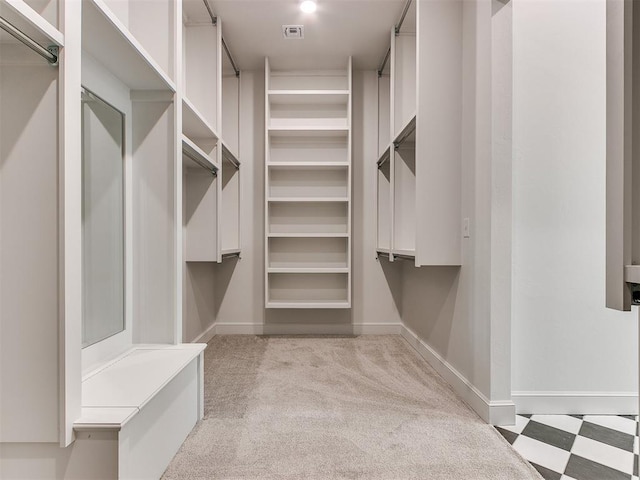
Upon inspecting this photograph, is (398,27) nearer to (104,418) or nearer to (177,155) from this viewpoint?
(177,155)

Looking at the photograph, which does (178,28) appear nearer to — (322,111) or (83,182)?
(83,182)

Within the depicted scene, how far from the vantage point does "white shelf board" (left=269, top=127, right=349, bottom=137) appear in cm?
337

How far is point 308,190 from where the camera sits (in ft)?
11.9

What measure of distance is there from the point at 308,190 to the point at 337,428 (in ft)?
7.77

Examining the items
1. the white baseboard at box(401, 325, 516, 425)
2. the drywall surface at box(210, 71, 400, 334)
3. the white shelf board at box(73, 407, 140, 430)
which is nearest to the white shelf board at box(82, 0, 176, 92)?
the white shelf board at box(73, 407, 140, 430)

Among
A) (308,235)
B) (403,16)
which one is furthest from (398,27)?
(308,235)

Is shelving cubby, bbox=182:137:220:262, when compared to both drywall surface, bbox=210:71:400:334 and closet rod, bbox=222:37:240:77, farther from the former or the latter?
closet rod, bbox=222:37:240:77

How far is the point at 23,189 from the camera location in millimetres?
967

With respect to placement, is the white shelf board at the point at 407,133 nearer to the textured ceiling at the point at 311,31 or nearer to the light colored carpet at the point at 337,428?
the textured ceiling at the point at 311,31

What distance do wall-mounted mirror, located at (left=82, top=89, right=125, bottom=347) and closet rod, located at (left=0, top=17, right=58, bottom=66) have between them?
0.51 m

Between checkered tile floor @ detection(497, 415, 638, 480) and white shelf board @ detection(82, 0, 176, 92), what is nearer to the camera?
white shelf board @ detection(82, 0, 176, 92)

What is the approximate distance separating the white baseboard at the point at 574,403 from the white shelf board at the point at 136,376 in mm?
1699

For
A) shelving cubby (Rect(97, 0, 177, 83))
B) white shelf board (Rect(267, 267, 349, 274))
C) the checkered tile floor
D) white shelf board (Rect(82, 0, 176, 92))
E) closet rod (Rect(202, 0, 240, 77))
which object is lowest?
the checkered tile floor

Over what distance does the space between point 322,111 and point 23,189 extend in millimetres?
2997
